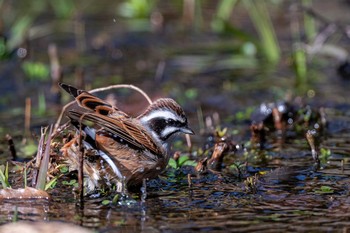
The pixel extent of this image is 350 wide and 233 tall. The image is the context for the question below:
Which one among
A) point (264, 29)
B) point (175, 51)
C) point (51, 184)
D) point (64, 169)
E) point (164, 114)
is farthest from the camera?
point (175, 51)

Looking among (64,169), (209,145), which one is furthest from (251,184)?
(209,145)

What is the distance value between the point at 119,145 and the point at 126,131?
6.9 inches

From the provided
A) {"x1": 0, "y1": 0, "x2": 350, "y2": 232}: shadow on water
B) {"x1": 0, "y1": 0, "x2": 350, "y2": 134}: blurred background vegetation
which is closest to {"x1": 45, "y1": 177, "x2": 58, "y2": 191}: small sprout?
{"x1": 0, "y1": 0, "x2": 350, "y2": 232}: shadow on water

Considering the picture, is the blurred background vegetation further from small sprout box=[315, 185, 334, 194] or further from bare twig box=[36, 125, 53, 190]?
bare twig box=[36, 125, 53, 190]

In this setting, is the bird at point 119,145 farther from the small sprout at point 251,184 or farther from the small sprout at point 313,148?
the small sprout at point 313,148

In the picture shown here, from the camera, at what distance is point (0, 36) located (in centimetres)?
1127

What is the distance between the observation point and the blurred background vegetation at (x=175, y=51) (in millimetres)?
10492

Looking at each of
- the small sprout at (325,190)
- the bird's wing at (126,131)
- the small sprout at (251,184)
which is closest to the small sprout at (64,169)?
the bird's wing at (126,131)

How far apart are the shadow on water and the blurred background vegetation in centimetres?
3

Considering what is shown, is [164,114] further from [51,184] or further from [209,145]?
[209,145]

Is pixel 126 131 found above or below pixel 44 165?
above

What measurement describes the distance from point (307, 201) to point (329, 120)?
3089 mm

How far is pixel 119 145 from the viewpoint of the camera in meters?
6.59

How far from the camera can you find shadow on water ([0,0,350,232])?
5.82 m
